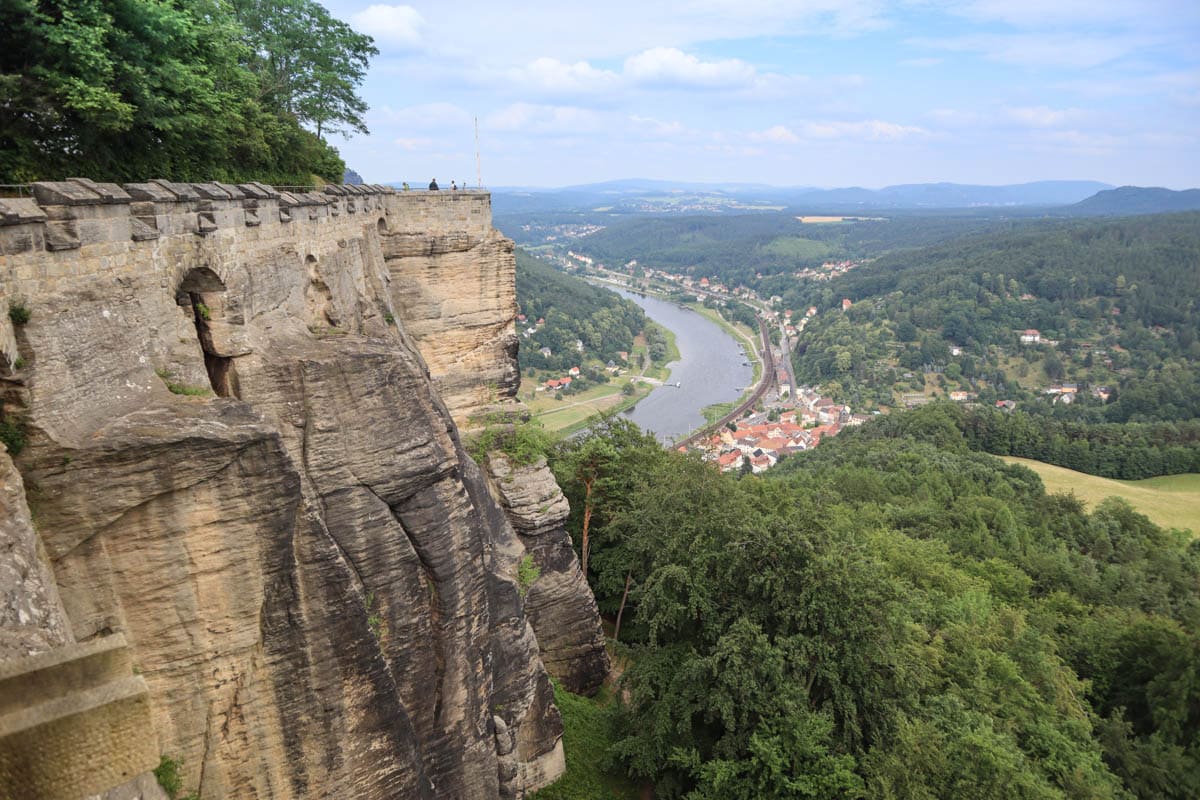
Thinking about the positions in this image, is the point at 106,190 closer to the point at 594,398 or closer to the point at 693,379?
the point at 594,398

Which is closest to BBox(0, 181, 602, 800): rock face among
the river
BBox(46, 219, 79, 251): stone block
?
BBox(46, 219, 79, 251): stone block

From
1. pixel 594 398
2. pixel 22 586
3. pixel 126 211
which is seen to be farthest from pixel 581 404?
pixel 22 586

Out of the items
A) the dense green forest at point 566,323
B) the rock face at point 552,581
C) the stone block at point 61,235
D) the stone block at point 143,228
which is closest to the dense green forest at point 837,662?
the rock face at point 552,581

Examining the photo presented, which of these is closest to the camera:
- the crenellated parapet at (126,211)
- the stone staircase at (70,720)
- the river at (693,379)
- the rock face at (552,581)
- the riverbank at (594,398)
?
the stone staircase at (70,720)

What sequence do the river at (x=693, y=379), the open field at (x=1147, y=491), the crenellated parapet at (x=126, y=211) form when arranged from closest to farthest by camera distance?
the crenellated parapet at (x=126, y=211)
the open field at (x=1147, y=491)
the river at (x=693, y=379)

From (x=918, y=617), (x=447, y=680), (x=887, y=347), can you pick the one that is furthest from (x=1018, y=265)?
(x=447, y=680)

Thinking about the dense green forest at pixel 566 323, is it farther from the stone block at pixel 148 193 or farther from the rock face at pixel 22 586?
the rock face at pixel 22 586
